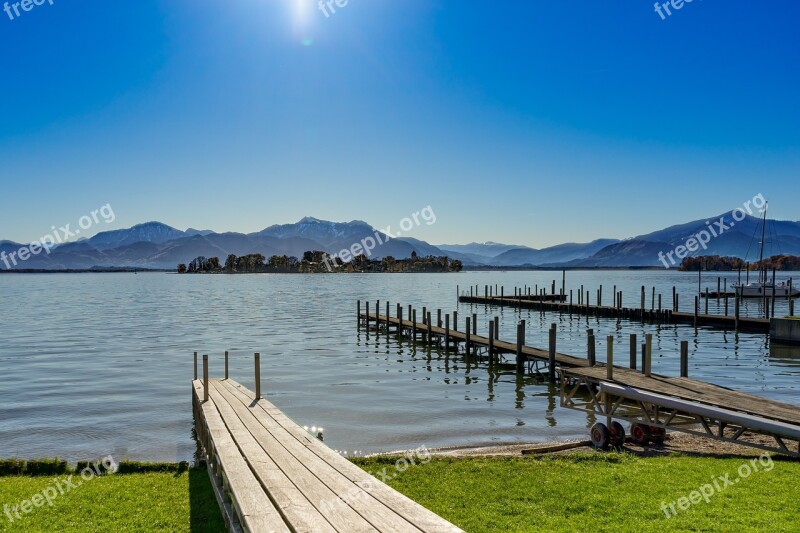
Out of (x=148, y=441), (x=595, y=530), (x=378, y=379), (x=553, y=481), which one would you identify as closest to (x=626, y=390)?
(x=553, y=481)

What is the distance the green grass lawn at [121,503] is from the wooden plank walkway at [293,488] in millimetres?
666

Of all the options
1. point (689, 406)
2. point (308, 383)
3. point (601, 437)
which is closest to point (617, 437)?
point (601, 437)

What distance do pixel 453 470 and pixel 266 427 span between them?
4.15m

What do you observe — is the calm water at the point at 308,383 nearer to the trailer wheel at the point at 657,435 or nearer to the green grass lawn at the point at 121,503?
the trailer wheel at the point at 657,435

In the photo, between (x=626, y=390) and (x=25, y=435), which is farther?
(x=25, y=435)

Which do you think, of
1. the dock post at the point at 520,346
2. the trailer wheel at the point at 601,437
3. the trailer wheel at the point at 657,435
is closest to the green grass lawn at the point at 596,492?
the trailer wheel at the point at 601,437

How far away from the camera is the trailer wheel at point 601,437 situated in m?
15.1

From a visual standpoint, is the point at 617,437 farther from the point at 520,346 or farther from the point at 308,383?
the point at 520,346

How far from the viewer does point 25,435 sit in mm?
18766

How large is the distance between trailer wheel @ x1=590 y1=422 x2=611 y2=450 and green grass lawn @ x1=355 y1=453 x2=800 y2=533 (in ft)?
4.18

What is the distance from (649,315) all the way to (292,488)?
188 feet

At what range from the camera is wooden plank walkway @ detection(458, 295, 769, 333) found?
157ft

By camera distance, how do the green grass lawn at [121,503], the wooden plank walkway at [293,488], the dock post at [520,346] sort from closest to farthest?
the wooden plank walkway at [293,488]
the green grass lawn at [121,503]
the dock post at [520,346]

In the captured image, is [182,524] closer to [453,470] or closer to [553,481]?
[453,470]
